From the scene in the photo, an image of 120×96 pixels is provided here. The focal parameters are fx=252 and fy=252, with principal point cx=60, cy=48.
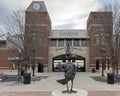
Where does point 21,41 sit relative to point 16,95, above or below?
above

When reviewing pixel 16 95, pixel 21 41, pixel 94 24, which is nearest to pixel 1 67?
pixel 94 24

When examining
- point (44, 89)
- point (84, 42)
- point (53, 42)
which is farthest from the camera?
point (53, 42)

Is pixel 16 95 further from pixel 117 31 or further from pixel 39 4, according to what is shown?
pixel 39 4

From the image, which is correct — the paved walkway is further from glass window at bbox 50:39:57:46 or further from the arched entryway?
the arched entryway

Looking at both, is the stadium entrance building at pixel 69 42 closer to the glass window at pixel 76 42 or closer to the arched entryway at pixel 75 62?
the glass window at pixel 76 42

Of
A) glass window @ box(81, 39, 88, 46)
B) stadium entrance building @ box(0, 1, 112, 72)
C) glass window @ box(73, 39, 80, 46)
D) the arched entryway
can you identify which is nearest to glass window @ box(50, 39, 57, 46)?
stadium entrance building @ box(0, 1, 112, 72)

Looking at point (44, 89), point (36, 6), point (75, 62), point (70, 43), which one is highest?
point (36, 6)

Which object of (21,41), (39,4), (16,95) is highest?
(39,4)

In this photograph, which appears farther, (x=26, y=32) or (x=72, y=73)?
(x=26, y=32)

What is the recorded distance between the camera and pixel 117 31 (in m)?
28.0

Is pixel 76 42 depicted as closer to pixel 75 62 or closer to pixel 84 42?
pixel 84 42

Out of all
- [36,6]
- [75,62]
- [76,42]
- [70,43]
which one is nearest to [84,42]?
[76,42]

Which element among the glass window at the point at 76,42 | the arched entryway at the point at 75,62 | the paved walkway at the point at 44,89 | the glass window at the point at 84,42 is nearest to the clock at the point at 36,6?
the glass window at the point at 76,42

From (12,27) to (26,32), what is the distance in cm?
339
